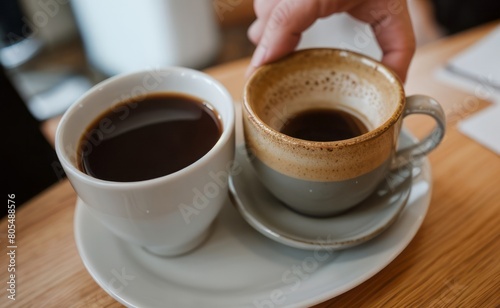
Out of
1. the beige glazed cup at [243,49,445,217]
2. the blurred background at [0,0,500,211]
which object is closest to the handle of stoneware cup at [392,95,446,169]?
the beige glazed cup at [243,49,445,217]

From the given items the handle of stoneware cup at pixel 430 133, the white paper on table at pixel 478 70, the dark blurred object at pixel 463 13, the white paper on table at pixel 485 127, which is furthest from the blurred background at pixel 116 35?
the handle of stoneware cup at pixel 430 133

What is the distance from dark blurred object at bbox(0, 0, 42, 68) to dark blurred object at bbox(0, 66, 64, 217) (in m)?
1.07

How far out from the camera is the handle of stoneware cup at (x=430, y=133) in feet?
2.19

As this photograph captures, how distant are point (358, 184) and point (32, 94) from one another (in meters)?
1.79

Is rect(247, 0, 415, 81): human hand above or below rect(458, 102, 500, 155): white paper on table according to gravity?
above

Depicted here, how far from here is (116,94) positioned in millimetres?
746

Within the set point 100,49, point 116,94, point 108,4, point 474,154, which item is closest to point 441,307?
point 474,154

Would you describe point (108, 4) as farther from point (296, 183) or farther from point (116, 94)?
point (296, 183)

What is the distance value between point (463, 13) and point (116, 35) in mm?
1383

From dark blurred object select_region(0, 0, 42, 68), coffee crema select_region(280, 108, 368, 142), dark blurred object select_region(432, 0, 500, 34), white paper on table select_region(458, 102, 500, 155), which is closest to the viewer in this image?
coffee crema select_region(280, 108, 368, 142)

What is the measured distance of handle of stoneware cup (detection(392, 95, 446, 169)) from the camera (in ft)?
2.19

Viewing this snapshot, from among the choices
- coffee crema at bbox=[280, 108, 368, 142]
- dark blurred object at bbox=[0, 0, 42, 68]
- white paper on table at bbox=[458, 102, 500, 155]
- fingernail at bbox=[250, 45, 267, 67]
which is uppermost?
fingernail at bbox=[250, 45, 267, 67]

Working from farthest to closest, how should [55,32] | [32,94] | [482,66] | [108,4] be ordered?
[55,32], [32,94], [108,4], [482,66]

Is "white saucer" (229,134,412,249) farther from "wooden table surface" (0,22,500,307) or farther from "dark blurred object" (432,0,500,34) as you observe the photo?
"dark blurred object" (432,0,500,34)
